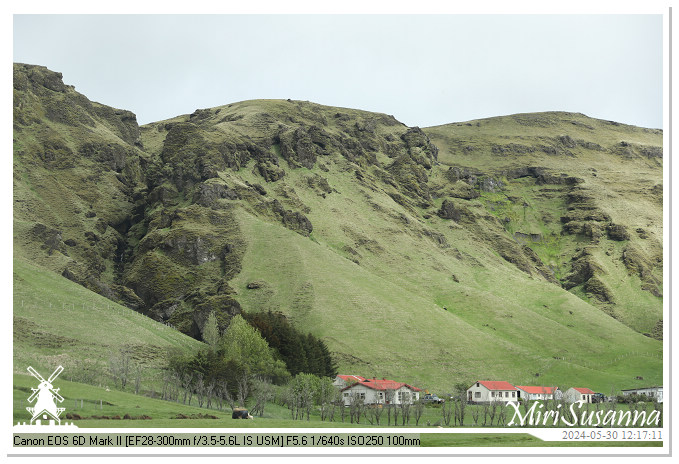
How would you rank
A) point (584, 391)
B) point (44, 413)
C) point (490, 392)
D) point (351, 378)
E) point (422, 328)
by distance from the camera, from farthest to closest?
point (422, 328)
point (584, 391)
point (351, 378)
point (490, 392)
point (44, 413)

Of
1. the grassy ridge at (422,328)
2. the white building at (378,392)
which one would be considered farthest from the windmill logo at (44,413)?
the grassy ridge at (422,328)

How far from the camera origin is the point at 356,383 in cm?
12181

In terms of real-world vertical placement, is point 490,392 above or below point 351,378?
below

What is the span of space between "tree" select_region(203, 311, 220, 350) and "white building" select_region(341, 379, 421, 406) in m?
33.0

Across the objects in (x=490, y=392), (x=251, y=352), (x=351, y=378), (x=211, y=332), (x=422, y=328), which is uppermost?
(x=422, y=328)

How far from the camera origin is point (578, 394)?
13162 cm

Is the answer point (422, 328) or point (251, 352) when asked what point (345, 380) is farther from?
point (422, 328)

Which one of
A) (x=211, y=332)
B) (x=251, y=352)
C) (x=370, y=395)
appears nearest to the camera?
(x=370, y=395)

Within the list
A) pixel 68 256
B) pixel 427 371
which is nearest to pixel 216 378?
pixel 427 371

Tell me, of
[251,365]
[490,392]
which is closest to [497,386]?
[490,392]

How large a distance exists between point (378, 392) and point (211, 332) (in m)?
Result: 45.3

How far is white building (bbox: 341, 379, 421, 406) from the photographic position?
116 metres

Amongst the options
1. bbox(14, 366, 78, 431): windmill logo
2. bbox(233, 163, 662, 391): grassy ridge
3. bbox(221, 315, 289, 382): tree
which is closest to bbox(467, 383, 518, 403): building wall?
bbox(233, 163, 662, 391): grassy ridge

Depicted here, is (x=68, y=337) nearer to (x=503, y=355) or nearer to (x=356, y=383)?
(x=356, y=383)
